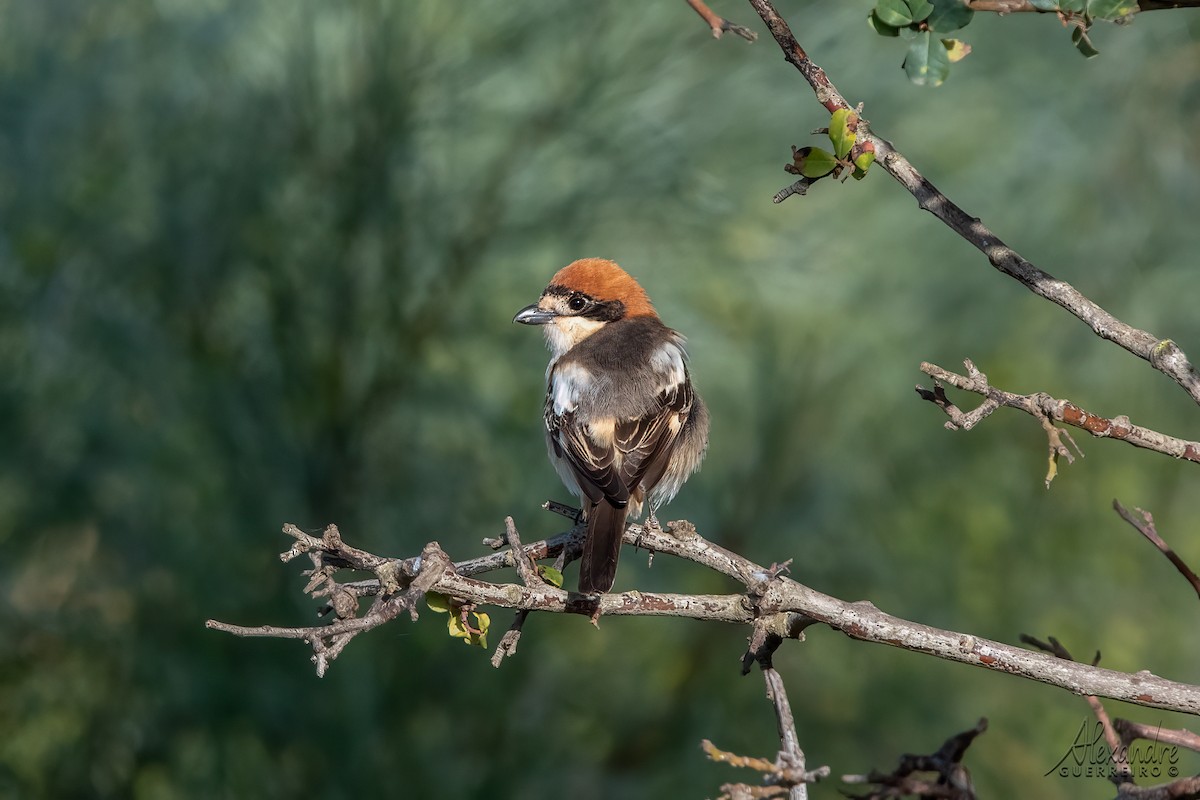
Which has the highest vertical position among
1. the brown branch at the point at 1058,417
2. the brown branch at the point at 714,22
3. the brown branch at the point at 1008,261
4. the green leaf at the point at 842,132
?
the brown branch at the point at 714,22

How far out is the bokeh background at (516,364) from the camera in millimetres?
5137

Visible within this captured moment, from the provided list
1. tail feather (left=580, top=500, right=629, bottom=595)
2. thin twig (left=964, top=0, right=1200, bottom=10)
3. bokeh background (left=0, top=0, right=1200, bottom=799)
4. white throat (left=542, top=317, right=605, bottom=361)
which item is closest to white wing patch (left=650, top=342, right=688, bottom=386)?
white throat (left=542, top=317, right=605, bottom=361)

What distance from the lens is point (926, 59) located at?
6.90 feet

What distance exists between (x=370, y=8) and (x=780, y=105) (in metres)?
1.85

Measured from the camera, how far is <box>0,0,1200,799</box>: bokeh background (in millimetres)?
5137

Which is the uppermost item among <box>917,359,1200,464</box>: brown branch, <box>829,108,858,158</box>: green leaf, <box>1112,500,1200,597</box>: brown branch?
<box>829,108,858,158</box>: green leaf

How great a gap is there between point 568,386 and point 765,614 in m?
1.98

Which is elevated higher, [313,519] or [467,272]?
[467,272]

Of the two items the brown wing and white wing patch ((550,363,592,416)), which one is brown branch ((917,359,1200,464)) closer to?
the brown wing

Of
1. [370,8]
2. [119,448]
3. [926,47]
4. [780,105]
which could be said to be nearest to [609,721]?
[119,448]

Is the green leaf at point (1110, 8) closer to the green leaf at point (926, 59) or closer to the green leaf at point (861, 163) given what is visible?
the green leaf at point (926, 59)

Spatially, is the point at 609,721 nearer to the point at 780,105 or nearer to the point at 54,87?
the point at 780,105

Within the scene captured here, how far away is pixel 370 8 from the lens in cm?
557

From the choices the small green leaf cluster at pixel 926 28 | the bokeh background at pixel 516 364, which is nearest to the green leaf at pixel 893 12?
the small green leaf cluster at pixel 926 28
